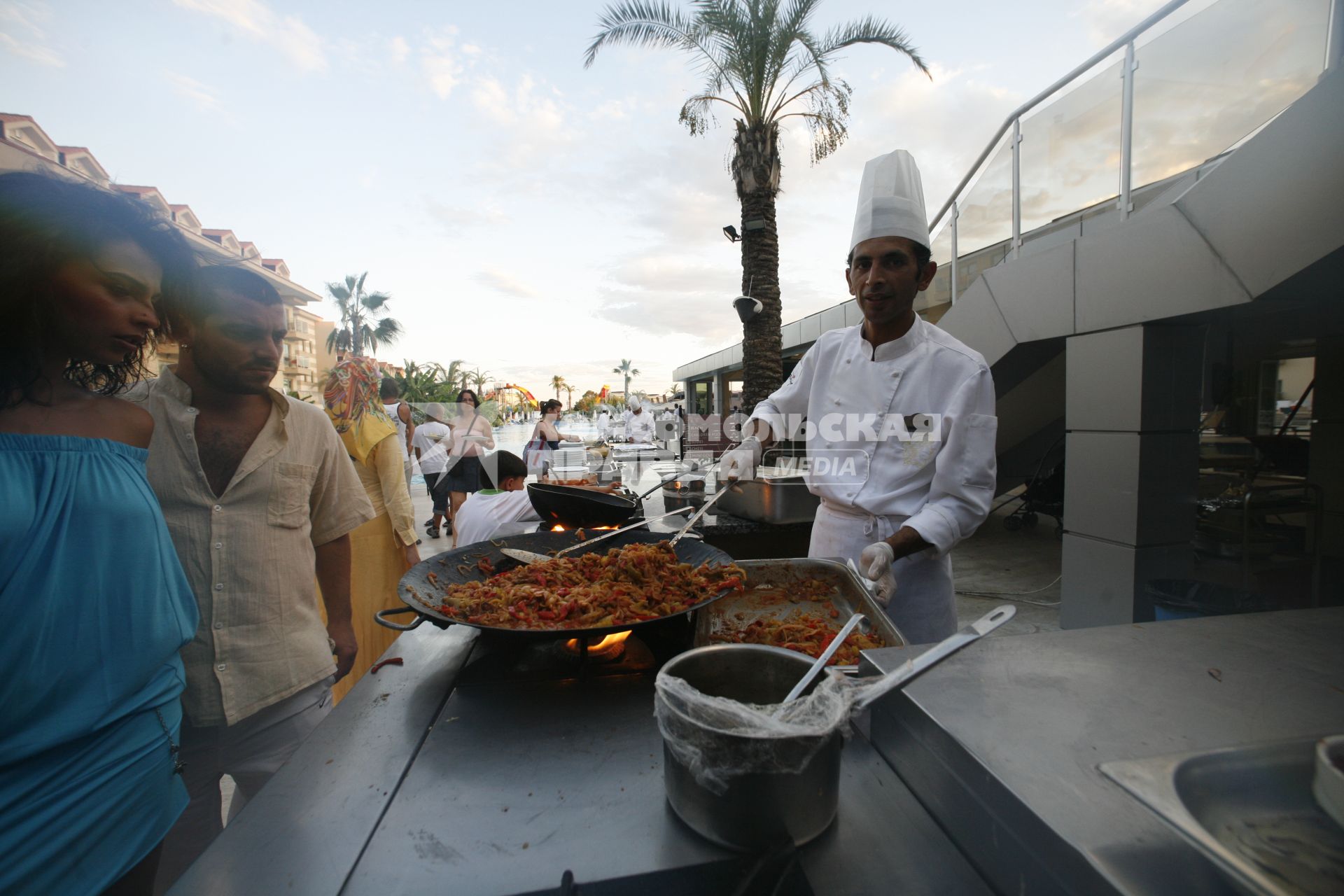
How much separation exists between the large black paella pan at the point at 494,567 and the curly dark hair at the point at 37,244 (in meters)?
0.91

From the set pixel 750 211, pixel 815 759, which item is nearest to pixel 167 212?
pixel 815 759

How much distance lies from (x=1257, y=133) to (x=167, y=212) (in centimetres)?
518

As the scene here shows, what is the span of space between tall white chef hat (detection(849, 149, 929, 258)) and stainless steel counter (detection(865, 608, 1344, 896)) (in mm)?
1676

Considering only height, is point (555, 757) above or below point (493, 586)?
below

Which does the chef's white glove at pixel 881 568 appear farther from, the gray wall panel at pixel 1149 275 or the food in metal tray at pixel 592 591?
the gray wall panel at pixel 1149 275

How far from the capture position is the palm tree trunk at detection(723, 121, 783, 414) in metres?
7.57

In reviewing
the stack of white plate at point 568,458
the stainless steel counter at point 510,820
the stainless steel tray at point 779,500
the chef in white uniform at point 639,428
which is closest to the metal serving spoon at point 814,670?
the stainless steel counter at point 510,820

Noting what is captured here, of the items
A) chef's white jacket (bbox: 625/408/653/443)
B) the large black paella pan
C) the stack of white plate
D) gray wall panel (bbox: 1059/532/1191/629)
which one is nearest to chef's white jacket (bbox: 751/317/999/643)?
the large black paella pan

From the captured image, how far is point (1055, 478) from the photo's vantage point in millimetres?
7645

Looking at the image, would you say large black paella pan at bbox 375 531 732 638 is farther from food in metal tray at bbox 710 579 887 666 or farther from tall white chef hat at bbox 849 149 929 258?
tall white chef hat at bbox 849 149 929 258

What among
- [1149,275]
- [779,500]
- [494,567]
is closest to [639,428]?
[1149,275]

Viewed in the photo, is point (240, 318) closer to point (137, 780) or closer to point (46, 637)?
point (46, 637)

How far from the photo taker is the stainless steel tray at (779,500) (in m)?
3.07

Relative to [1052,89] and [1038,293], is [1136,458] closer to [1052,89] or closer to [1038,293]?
[1038,293]
